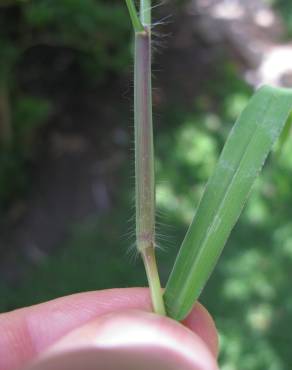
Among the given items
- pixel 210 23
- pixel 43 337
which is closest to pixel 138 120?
pixel 43 337

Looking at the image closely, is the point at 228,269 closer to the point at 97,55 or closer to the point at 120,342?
the point at 97,55

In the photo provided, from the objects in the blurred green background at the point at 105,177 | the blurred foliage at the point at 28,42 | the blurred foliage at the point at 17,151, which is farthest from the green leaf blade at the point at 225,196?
A: the blurred foliage at the point at 17,151

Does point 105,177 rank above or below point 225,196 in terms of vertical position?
below

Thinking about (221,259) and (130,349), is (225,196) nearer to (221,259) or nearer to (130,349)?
(130,349)

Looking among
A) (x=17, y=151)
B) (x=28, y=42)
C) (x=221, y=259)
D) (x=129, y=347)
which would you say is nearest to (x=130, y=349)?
(x=129, y=347)

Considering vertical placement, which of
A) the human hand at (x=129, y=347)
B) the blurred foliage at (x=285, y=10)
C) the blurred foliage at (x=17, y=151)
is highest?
the human hand at (x=129, y=347)

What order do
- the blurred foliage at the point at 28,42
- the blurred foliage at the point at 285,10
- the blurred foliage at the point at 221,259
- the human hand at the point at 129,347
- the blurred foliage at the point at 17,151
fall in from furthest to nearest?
the blurred foliage at the point at 285,10
the blurred foliage at the point at 17,151
the blurred foliage at the point at 28,42
the blurred foliage at the point at 221,259
the human hand at the point at 129,347

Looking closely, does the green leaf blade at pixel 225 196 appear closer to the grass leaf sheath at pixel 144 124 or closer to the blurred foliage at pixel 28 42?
the grass leaf sheath at pixel 144 124
